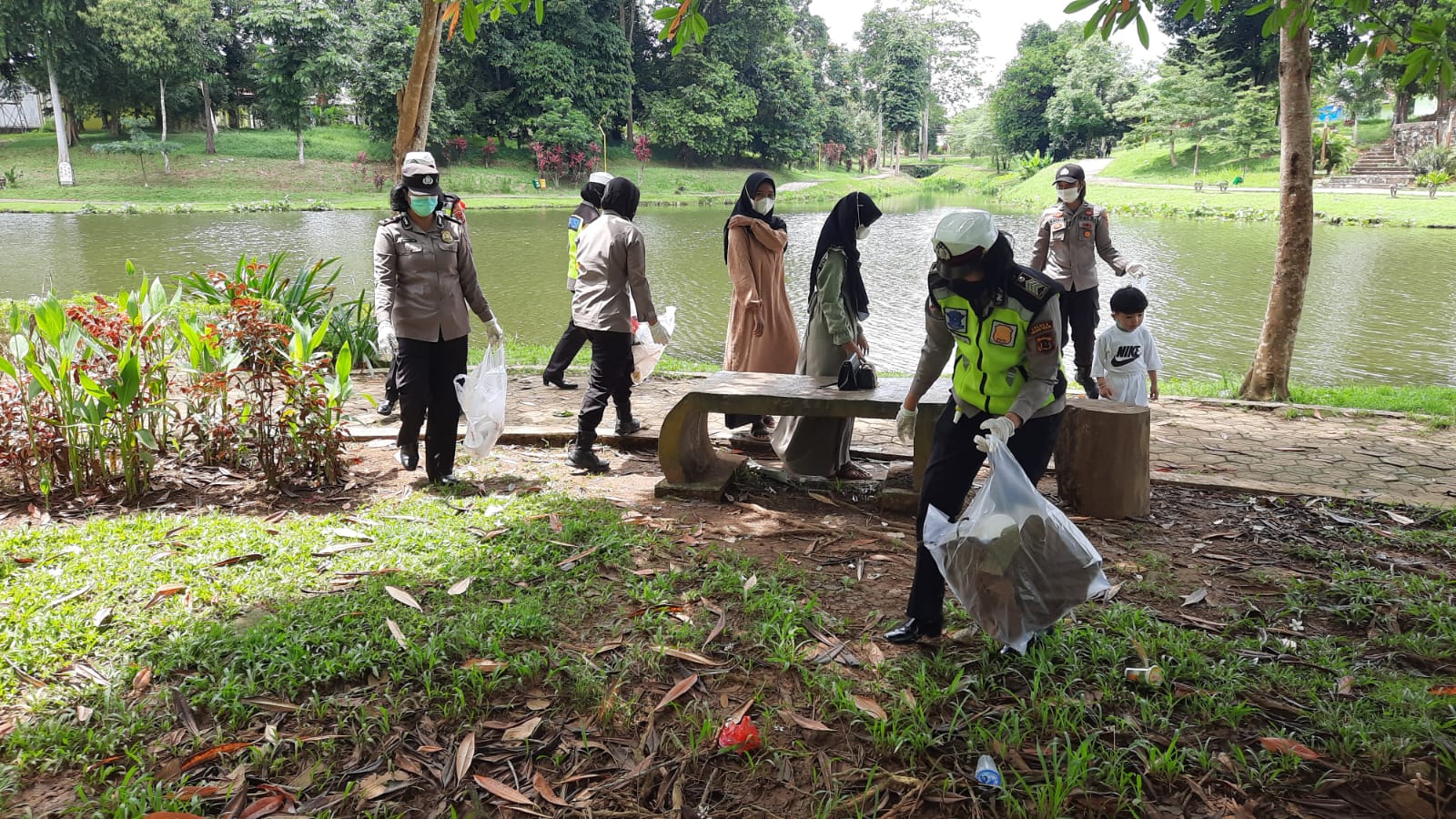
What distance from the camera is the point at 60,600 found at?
138 inches

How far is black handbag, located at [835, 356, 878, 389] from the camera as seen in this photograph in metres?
4.75

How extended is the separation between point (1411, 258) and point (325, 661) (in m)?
22.3

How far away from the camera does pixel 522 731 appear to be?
2844 millimetres

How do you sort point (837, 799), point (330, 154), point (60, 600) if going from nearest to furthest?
point (837, 799)
point (60, 600)
point (330, 154)

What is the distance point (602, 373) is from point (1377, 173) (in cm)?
3867

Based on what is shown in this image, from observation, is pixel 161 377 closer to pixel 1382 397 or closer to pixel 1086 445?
pixel 1086 445

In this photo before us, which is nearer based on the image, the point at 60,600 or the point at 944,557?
the point at 944,557

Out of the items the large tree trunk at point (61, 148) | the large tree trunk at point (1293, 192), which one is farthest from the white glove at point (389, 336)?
the large tree trunk at point (61, 148)

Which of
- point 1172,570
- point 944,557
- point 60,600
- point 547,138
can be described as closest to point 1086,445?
point 1172,570

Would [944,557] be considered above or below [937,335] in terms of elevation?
below

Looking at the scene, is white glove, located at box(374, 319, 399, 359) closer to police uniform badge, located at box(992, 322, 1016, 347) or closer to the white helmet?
the white helmet

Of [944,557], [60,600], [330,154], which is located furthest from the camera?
[330,154]

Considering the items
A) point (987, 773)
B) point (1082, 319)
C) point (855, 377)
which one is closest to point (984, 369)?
point (987, 773)

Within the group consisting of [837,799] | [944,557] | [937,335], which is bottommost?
[837,799]
